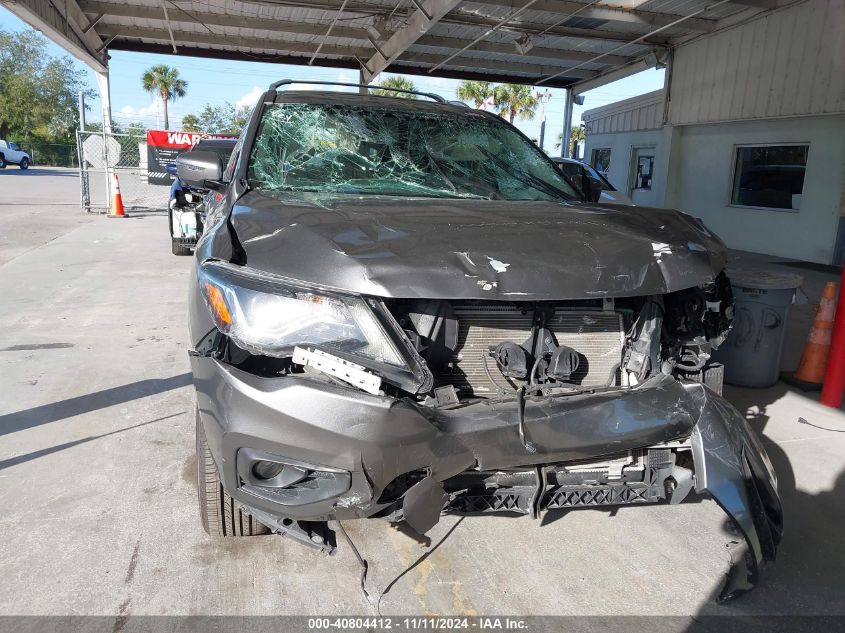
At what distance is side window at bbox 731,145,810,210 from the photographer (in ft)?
38.3

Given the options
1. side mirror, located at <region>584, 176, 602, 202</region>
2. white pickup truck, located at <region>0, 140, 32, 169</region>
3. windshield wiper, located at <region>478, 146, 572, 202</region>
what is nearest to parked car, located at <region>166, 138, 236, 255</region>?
windshield wiper, located at <region>478, 146, 572, 202</region>

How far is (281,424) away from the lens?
6.49ft

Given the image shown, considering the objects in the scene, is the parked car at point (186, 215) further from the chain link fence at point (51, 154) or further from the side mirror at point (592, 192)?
the chain link fence at point (51, 154)

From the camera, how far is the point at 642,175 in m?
16.8

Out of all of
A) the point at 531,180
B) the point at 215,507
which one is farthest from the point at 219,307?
the point at 531,180

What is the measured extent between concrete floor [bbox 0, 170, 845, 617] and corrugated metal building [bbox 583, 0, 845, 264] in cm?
830

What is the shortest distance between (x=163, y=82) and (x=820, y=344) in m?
58.9

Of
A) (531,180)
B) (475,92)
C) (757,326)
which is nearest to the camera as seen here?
(531,180)

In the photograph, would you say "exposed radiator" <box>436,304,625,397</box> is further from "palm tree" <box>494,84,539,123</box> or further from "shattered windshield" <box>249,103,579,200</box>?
"palm tree" <box>494,84,539,123</box>

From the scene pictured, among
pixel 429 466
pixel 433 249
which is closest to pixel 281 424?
pixel 429 466

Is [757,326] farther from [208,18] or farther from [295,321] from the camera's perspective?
[208,18]

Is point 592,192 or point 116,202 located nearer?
point 592,192

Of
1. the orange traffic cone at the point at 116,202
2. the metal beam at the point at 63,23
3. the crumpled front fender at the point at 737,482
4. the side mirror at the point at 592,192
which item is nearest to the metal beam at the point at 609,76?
the metal beam at the point at 63,23

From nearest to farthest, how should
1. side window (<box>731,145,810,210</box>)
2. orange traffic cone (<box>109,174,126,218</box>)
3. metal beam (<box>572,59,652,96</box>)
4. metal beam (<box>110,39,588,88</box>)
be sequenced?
side window (<box>731,145,810,210</box>)
metal beam (<box>572,59,652,96</box>)
metal beam (<box>110,39,588,88</box>)
orange traffic cone (<box>109,174,126,218</box>)
